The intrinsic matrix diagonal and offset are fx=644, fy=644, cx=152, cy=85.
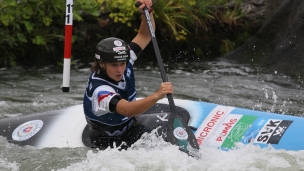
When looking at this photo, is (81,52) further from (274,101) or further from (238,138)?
(238,138)

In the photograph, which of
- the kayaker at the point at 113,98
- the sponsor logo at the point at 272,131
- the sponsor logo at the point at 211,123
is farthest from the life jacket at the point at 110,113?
the sponsor logo at the point at 272,131

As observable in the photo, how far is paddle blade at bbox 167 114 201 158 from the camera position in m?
4.94

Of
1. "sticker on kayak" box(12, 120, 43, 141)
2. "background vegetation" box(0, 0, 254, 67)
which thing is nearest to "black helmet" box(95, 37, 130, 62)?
"sticker on kayak" box(12, 120, 43, 141)

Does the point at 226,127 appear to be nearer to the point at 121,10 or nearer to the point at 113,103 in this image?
the point at 113,103

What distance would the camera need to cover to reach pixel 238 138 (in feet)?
16.7

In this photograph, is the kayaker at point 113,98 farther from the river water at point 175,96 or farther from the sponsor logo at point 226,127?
the sponsor logo at point 226,127

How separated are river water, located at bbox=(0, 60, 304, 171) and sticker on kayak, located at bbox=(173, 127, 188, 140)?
0.12 meters

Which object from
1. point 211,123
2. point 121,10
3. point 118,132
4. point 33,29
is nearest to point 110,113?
point 118,132

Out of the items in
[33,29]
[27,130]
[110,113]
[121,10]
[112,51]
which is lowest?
[33,29]

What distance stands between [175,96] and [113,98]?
383cm

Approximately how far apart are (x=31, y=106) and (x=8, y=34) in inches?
83.3

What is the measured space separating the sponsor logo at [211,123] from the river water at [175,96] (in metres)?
0.23

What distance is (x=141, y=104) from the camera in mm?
4684

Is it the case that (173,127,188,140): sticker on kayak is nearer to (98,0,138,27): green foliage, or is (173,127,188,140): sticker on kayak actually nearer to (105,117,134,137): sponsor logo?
(105,117,134,137): sponsor logo
